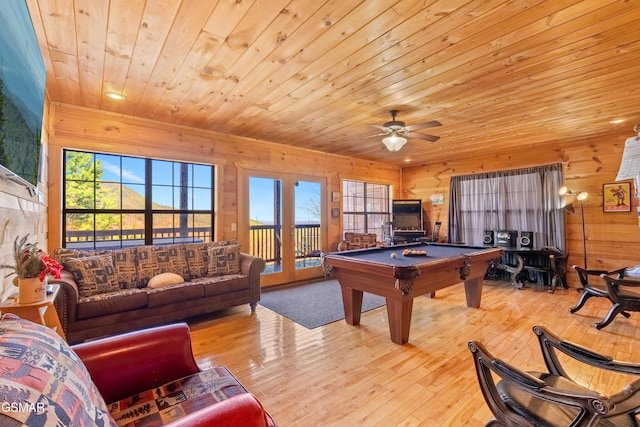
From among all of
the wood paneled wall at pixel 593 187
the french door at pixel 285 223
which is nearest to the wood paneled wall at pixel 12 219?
the french door at pixel 285 223

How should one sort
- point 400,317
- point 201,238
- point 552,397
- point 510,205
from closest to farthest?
point 552,397, point 400,317, point 201,238, point 510,205

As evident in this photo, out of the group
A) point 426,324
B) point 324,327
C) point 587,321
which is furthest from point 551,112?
point 324,327

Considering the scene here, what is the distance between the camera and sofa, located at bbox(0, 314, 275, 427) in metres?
0.66

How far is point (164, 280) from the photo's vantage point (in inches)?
136

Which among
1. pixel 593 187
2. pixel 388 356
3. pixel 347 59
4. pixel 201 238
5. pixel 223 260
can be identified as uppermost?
pixel 347 59

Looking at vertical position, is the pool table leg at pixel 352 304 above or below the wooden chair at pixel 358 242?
below

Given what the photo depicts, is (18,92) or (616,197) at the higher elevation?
(18,92)

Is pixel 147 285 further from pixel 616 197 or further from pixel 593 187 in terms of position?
pixel 616 197

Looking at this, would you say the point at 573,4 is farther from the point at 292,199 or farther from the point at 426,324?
the point at 292,199

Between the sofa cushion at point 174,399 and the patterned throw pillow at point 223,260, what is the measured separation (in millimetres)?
2476

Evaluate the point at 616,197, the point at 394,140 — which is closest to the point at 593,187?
the point at 616,197

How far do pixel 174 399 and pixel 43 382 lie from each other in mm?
765

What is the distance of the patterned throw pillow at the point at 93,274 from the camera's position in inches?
118

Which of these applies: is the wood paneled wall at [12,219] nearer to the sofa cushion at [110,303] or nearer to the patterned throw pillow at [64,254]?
the patterned throw pillow at [64,254]
